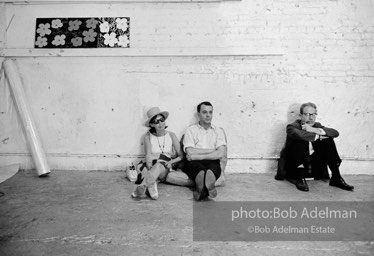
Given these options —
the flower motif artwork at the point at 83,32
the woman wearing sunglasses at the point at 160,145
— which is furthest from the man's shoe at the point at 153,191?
the flower motif artwork at the point at 83,32

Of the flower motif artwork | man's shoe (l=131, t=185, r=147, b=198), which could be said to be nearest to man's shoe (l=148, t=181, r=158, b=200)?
man's shoe (l=131, t=185, r=147, b=198)

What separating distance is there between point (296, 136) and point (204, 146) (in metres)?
1.29

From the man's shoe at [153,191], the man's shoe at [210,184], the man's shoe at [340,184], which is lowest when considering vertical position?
the man's shoe at [340,184]

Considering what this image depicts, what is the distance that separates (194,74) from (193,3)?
3.58 feet

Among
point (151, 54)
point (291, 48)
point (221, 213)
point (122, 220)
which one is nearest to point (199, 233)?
point (221, 213)

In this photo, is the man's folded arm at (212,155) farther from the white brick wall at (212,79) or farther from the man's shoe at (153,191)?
→ the man's shoe at (153,191)

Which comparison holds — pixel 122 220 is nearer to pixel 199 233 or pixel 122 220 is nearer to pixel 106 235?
pixel 106 235

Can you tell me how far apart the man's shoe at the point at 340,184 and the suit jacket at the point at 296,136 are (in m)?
0.26

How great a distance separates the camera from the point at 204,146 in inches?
166

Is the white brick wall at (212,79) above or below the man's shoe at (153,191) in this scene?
above

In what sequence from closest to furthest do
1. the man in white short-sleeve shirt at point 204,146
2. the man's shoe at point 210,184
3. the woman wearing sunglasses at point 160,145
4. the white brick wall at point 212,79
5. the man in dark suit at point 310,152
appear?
the man's shoe at point 210,184 → the man in white short-sleeve shirt at point 204,146 → the man in dark suit at point 310,152 → the woman wearing sunglasses at point 160,145 → the white brick wall at point 212,79

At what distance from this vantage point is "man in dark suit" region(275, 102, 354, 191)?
3928mm

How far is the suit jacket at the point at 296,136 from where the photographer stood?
3932 millimetres

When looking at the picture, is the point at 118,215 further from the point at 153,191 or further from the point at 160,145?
the point at 160,145
